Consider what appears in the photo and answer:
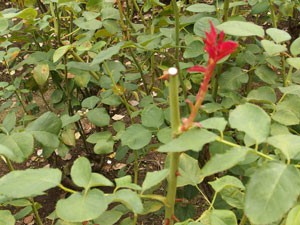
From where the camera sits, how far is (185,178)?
3.11 ft

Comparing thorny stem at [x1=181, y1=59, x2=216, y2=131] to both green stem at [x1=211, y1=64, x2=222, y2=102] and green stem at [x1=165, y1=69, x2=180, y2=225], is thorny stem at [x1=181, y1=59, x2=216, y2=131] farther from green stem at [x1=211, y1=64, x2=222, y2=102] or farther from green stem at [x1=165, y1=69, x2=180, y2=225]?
green stem at [x1=211, y1=64, x2=222, y2=102]

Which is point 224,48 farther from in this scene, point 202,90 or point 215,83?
point 215,83

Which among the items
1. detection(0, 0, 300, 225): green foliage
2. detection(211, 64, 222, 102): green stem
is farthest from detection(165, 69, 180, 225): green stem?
detection(211, 64, 222, 102): green stem

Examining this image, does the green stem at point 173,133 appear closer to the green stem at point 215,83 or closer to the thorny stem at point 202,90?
the thorny stem at point 202,90

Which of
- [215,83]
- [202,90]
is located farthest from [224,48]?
[215,83]

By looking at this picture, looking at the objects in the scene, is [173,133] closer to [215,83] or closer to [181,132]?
[181,132]

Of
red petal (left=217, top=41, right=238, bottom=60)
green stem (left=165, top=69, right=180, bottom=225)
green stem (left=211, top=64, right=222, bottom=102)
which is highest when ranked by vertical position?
red petal (left=217, top=41, right=238, bottom=60)

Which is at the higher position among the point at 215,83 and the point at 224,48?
the point at 224,48

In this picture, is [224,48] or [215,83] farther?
[215,83]

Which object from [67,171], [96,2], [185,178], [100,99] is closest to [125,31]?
[96,2]

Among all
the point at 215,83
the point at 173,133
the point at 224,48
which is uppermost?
the point at 224,48

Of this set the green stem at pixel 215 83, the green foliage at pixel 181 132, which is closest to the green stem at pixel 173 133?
the green foliage at pixel 181 132

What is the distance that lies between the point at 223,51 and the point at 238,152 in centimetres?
16

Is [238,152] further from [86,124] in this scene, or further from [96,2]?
[86,124]
